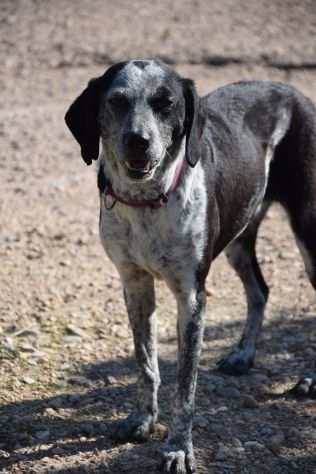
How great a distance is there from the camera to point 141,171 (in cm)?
391

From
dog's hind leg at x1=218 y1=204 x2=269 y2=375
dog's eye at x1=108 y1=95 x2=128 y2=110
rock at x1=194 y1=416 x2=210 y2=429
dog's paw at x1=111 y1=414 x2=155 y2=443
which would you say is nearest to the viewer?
dog's eye at x1=108 y1=95 x2=128 y2=110

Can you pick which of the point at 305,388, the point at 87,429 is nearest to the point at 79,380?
the point at 87,429

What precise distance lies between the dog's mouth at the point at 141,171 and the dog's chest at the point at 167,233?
229 mm

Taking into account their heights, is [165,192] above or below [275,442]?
above

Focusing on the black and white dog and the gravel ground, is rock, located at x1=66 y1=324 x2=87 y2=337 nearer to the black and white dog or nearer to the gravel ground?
the gravel ground

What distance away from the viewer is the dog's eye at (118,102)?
3.99 metres

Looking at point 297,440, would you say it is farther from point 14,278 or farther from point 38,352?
point 14,278

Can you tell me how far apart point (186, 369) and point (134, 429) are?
1.52ft

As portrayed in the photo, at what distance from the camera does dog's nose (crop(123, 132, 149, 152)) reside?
3.82 meters

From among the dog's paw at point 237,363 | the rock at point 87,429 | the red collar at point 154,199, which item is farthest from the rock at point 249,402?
the red collar at point 154,199

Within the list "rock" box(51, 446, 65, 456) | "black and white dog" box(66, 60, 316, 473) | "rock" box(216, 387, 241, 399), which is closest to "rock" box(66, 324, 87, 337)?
"rock" box(216, 387, 241, 399)

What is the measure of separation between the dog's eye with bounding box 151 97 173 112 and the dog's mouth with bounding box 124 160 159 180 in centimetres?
27

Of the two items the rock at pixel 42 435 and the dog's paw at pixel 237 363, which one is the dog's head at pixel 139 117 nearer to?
the rock at pixel 42 435

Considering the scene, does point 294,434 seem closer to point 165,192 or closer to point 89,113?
point 165,192
